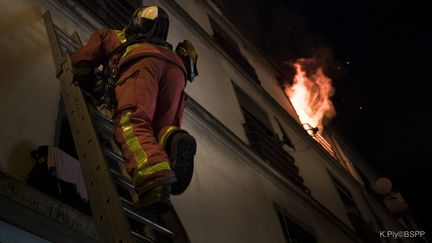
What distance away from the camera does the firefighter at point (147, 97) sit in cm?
213

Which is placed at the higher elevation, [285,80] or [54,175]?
[285,80]

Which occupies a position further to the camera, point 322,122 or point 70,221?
point 322,122

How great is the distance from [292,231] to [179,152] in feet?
12.2

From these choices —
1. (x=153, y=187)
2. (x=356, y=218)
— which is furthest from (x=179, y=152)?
(x=356, y=218)

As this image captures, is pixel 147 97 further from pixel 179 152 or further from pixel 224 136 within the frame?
pixel 224 136

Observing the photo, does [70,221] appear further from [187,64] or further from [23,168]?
[187,64]

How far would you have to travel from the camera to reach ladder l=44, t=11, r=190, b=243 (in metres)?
1.72

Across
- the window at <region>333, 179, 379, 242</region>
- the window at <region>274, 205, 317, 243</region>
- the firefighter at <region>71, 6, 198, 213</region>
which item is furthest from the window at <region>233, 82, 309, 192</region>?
the firefighter at <region>71, 6, 198, 213</region>

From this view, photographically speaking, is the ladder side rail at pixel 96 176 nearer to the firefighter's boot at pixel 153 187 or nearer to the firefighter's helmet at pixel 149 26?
the firefighter's boot at pixel 153 187

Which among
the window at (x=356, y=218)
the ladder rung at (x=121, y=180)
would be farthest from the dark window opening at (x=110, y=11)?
the window at (x=356, y=218)

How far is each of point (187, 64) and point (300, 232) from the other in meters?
3.51

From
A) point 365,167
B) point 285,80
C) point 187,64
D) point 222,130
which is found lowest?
point 187,64

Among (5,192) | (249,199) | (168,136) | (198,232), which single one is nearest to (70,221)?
(5,192)

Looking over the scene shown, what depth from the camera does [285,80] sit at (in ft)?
40.5
